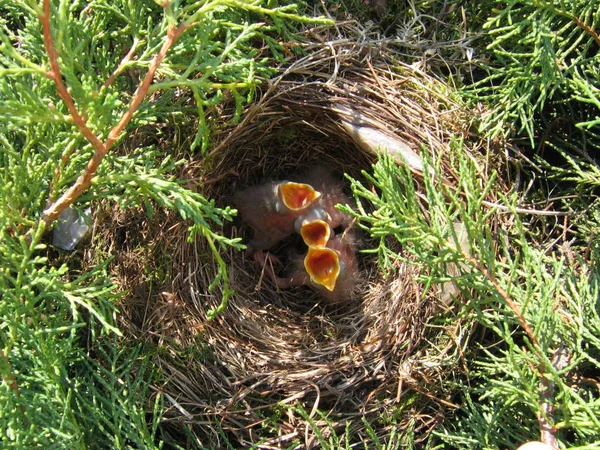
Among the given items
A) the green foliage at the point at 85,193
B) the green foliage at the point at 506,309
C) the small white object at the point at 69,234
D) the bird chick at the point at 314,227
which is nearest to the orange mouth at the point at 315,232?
the bird chick at the point at 314,227

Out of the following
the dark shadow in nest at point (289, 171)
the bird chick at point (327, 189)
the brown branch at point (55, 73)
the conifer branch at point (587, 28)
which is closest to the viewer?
the brown branch at point (55, 73)

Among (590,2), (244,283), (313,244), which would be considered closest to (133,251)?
(244,283)

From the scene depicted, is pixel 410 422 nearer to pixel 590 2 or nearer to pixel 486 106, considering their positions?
pixel 486 106

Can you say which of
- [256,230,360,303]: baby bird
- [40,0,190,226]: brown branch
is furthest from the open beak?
[40,0,190,226]: brown branch

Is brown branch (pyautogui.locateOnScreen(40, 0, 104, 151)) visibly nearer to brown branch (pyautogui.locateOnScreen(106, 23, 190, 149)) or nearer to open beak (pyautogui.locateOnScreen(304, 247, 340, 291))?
brown branch (pyautogui.locateOnScreen(106, 23, 190, 149))

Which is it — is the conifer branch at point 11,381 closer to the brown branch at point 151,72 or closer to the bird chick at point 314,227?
the brown branch at point 151,72

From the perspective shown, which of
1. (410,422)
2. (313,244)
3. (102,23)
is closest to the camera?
(102,23)
